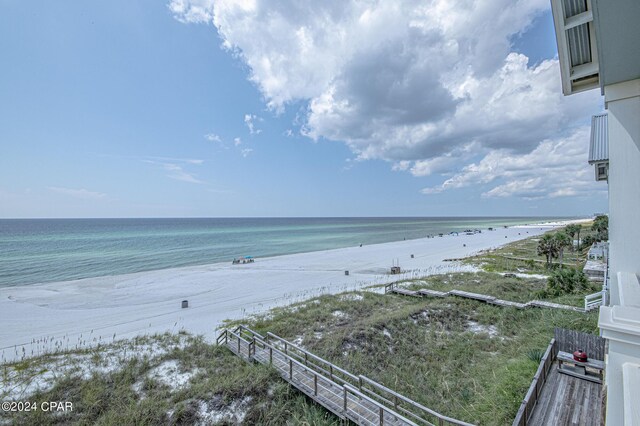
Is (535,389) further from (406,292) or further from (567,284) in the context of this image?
(567,284)

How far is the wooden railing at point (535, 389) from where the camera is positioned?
607 centimetres

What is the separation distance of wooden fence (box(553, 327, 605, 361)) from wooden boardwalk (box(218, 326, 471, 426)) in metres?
4.85

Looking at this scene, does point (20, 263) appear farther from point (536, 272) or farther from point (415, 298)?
point (536, 272)

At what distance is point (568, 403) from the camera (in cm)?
680

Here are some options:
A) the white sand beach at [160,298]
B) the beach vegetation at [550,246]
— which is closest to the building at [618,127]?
the white sand beach at [160,298]

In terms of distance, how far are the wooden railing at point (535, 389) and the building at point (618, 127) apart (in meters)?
3.42

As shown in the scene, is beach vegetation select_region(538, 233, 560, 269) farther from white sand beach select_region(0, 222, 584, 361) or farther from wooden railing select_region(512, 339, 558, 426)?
wooden railing select_region(512, 339, 558, 426)

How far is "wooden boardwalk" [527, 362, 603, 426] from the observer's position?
20.6ft

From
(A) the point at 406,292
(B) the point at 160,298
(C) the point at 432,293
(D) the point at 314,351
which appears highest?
(C) the point at 432,293

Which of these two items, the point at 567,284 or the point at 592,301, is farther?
the point at 567,284

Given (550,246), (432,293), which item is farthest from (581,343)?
(550,246)

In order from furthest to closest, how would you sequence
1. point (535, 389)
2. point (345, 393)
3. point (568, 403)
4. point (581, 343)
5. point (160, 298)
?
point (160, 298)
point (581, 343)
point (345, 393)
point (535, 389)
point (568, 403)

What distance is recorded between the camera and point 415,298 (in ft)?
63.3

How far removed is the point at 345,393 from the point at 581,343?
7392 millimetres
